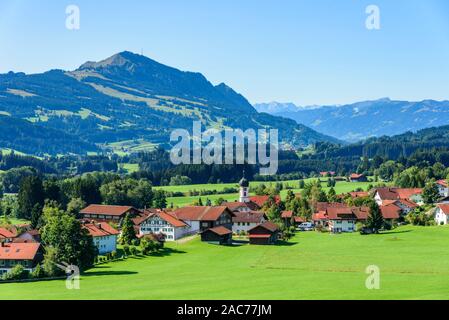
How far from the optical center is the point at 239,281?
2265 inches

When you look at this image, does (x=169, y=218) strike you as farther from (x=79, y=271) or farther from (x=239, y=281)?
(x=239, y=281)

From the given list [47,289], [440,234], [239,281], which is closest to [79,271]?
[47,289]

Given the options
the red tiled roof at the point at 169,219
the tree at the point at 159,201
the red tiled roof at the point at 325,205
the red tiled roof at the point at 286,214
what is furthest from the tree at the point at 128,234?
the red tiled roof at the point at 325,205

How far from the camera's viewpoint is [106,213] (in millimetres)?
108500

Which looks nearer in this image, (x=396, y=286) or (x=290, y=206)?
(x=396, y=286)

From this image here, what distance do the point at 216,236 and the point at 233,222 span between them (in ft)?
45.0

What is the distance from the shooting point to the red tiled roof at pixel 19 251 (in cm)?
6712

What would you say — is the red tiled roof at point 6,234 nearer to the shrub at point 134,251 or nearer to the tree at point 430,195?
the shrub at point 134,251

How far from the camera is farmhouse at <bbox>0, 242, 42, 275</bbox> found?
6694 centimetres

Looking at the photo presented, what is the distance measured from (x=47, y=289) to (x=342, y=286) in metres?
23.2

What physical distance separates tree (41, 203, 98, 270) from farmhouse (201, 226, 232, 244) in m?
24.3

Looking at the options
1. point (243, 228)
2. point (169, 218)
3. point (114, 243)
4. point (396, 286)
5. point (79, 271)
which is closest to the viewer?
point (396, 286)

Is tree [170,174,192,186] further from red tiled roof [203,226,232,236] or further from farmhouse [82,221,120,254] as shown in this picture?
farmhouse [82,221,120,254]

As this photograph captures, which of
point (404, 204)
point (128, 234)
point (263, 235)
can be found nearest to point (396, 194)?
point (404, 204)
